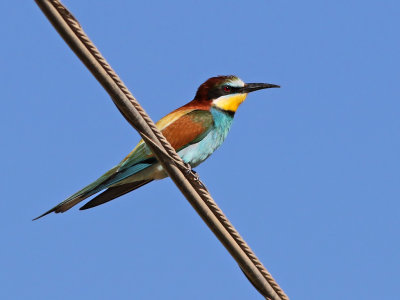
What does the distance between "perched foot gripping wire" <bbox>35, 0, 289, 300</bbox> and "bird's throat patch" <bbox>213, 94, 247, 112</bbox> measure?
81.3 inches

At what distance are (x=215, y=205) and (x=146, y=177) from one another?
5.68 ft

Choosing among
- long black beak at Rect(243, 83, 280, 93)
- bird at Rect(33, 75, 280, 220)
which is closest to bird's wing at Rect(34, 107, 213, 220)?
bird at Rect(33, 75, 280, 220)

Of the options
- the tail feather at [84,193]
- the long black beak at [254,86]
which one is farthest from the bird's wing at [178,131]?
the long black beak at [254,86]

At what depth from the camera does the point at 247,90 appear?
215 inches

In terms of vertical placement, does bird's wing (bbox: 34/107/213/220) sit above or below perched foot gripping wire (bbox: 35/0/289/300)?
above

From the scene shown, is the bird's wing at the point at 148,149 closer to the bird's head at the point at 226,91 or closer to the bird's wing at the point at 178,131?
the bird's wing at the point at 178,131

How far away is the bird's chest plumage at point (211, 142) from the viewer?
4.81 meters

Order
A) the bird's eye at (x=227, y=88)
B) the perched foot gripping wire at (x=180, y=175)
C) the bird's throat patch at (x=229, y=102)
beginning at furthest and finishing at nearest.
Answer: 1. the bird's eye at (x=227, y=88)
2. the bird's throat patch at (x=229, y=102)
3. the perched foot gripping wire at (x=180, y=175)

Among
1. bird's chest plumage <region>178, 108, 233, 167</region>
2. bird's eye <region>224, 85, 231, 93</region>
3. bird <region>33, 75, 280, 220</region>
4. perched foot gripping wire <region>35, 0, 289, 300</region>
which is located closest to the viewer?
perched foot gripping wire <region>35, 0, 289, 300</region>

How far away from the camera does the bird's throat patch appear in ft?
17.1

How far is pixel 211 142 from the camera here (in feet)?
16.2

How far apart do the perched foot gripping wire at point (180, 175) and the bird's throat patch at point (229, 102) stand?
6.77 ft

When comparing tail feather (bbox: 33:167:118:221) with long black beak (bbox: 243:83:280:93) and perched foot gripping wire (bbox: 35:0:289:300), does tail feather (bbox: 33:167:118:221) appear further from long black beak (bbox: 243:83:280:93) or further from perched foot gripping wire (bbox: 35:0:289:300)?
long black beak (bbox: 243:83:280:93)

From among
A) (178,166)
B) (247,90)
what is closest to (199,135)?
(247,90)
